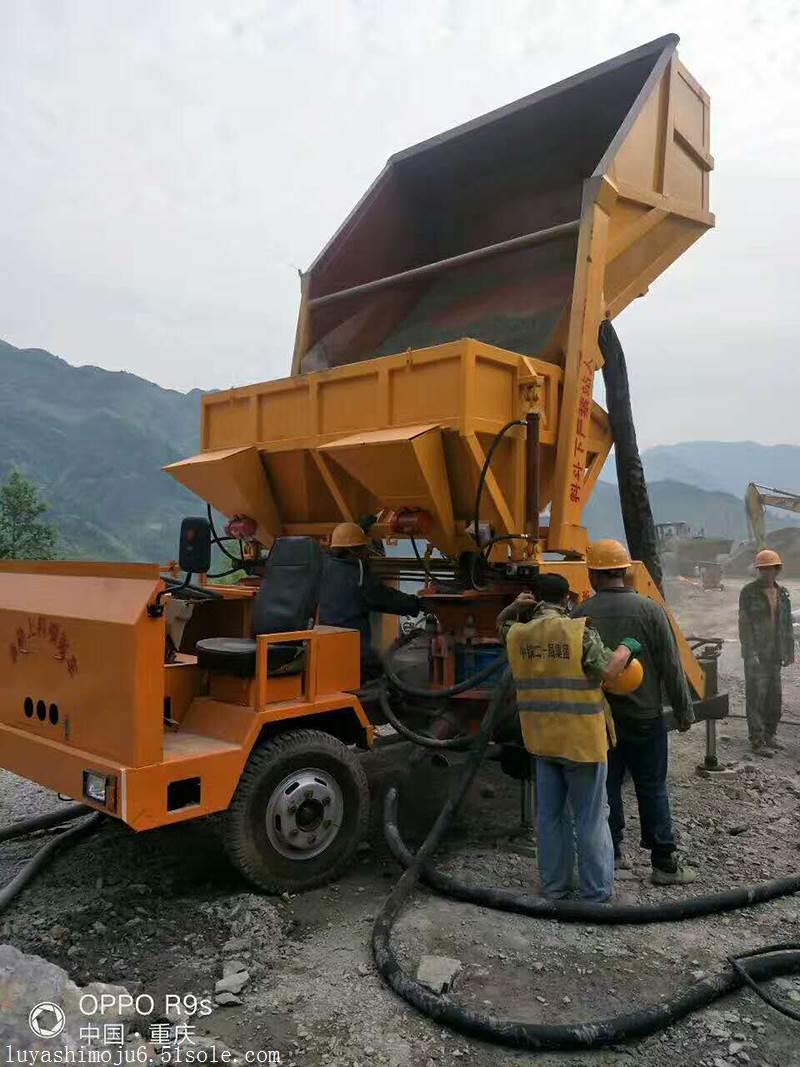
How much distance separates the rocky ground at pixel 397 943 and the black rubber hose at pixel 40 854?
0.06 meters

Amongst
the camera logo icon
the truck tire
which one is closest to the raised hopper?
the truck tire

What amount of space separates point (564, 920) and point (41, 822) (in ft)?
9.51

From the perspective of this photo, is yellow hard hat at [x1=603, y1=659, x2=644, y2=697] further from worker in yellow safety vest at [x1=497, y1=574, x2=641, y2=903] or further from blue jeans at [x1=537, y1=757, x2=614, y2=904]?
blue jeans at [x1=537, y1=757, x2=614, y2=904]

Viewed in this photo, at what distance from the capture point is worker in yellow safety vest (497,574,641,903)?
3.42m

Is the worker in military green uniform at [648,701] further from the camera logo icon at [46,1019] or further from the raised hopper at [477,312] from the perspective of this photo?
the camera logo icon at [46,1019]

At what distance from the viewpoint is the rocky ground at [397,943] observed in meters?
2.50

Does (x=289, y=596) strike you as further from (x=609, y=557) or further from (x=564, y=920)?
(x=564, y=920)

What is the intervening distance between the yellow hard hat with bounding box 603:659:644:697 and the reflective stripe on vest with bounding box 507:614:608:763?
0.08 meters

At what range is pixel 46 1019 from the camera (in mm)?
2188

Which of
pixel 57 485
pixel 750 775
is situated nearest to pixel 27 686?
pixel 750 775

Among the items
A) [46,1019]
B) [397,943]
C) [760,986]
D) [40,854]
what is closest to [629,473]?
[760,986]

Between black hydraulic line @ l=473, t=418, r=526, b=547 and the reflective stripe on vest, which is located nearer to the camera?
Result: the reflective stripe on vest

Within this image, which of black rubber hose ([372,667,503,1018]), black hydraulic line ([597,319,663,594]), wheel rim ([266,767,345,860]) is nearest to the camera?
black rubber hose ([372,667,503,1018])

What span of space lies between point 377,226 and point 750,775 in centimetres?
495
